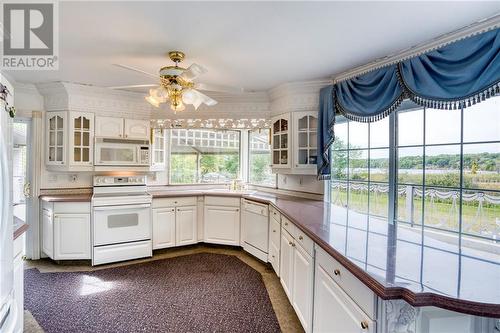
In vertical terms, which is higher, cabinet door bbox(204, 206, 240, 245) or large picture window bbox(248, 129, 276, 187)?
large picture window bbox(248, 129, 276, 187)

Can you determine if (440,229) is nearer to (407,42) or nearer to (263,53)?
(407,42)

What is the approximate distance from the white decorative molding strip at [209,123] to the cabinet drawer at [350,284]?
8.61 ft

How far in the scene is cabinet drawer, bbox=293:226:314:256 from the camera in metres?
1.82

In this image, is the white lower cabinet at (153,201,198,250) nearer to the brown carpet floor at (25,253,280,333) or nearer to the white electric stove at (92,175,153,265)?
the white electric stove at (92,175,153,265)

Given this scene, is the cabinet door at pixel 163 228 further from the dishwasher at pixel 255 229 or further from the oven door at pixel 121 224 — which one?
the dishwasher at pixel 255 229

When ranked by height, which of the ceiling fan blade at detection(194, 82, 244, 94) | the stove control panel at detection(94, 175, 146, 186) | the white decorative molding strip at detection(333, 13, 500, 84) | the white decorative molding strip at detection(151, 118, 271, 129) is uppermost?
the white decorative molding strip at detection(333, 13, 500, 84)

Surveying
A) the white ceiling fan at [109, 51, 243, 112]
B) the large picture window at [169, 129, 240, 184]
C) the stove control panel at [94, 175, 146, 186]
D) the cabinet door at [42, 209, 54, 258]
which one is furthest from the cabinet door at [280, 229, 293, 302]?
the cabinet door at [42, 209, 54, 258]

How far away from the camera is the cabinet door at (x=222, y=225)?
3.88 metres

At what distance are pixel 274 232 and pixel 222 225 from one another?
1146 mm

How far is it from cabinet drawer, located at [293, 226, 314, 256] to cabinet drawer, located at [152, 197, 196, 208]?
215 centimetres

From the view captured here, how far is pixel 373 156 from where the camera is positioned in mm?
2695

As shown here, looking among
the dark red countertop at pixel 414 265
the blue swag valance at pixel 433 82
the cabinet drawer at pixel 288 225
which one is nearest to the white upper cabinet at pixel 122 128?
the cabinet drawer at pixel 288 225

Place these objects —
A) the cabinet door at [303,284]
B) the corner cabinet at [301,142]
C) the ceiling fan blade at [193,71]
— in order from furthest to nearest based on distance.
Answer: the corner cabinet at [301,142] → the ceiling fan blade at [193,71] → the cabinet door at [303,284]

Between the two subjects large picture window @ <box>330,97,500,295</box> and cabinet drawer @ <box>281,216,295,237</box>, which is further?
cabinet drawer @ <box>281,216,295,237</box>
